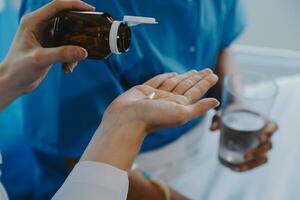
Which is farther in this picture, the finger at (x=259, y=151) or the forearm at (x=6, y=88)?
the finger at (x=259, y=151)

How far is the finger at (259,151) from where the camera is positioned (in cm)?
87

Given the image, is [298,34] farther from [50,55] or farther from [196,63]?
[50,55]

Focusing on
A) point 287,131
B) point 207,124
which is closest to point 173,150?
point 207,124

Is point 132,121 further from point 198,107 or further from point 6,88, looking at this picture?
point 6,88

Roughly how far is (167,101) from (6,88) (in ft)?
0.86

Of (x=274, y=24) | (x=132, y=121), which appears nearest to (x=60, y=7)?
(x=132, y=121)

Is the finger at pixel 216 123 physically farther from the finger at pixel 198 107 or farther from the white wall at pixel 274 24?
the white wall at pixel 274 24

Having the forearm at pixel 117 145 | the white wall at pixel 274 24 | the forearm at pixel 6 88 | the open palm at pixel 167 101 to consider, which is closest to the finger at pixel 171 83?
the open palm at pixel 167 101

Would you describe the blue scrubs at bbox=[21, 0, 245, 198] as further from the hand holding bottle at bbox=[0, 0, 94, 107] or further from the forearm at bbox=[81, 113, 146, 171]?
the forearm at bbox=[81, 113, 146, 171]

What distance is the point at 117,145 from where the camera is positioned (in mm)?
556

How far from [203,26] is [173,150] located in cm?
28

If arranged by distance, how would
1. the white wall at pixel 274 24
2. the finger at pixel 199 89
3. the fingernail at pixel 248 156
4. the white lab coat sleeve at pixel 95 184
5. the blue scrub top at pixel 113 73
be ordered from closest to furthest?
the white lab coat sleeve at pixel 95 184 → the finger at pixel 199 89 → the blue scrub top at pixel 113 73 → the fingernail at pixel 248 156 → the white wall at pixel 274 24

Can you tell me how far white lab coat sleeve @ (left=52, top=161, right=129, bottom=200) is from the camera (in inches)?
21.0

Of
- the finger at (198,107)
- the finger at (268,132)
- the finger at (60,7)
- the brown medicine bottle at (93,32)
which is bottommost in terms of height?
the finger at (268,132)
